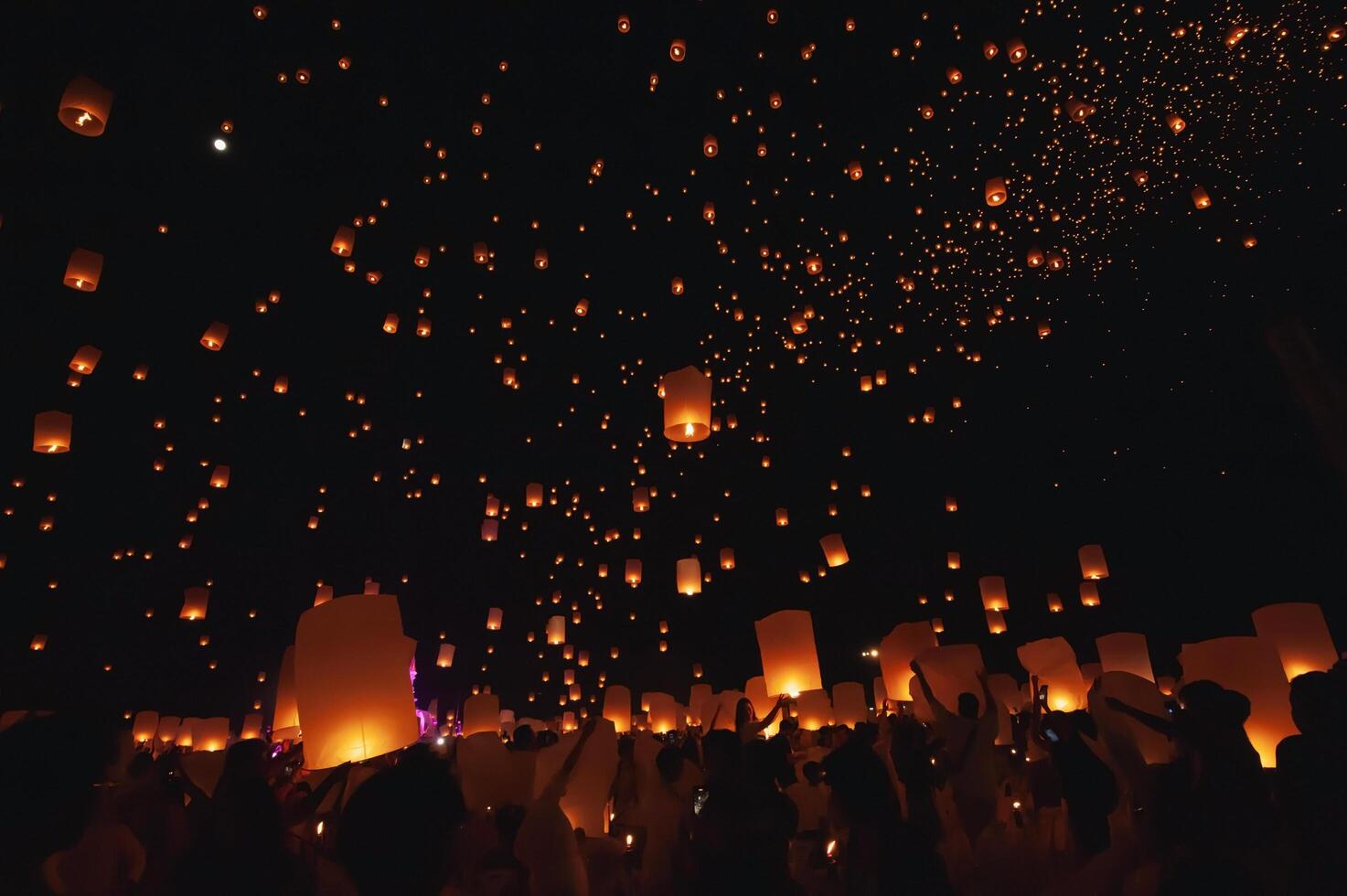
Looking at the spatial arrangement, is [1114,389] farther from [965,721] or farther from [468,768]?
[468,768]

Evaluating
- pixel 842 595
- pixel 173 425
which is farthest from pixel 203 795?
pixel 842 595

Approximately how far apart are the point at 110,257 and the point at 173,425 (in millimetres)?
2697

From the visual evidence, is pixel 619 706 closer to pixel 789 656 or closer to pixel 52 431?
pixel 789 656

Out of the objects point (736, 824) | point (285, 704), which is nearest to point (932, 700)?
point (736, 824)

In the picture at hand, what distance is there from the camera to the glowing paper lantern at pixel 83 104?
14.0 ft

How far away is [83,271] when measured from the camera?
5.62m

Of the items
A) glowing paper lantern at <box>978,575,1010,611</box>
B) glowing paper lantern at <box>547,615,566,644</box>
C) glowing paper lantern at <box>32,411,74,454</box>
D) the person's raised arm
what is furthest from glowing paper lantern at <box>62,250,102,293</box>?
glowing paper lantern at <box>978,575,1010,611</box>

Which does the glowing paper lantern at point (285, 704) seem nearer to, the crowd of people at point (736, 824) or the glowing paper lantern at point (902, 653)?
the crowd of people at point (736, 824)

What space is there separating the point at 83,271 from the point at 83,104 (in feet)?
5.93

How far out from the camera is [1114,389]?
28.5 ft

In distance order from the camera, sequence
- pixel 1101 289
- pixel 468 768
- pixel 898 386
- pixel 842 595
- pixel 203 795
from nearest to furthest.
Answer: pixel 203 795
pixel 468 768
pixel 1101 289
pixel 898 386
pixel 842 595

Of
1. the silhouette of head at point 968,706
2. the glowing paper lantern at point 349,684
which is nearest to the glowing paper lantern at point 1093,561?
the silhouette of head at point 968,706

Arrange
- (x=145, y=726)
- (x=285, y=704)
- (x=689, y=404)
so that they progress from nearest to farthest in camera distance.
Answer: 1. (x=689, y=404)
2. (x=285, y=704)
3. (x=145, y=726)

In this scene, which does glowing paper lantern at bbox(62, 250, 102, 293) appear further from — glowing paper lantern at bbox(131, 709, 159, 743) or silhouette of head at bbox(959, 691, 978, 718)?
glowing paper lantern at bbox(131, 709, 159, 743)
